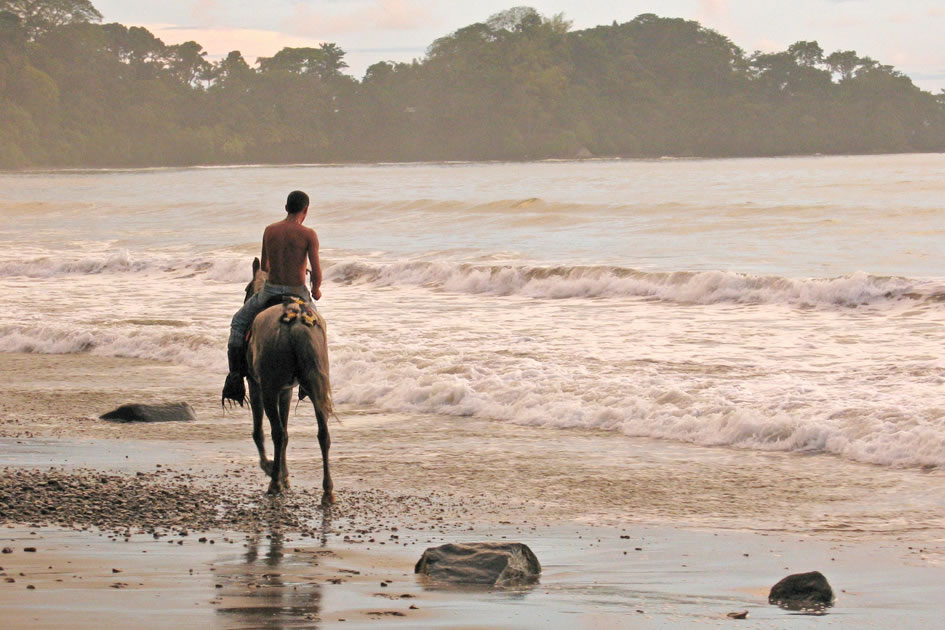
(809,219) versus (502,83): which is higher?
(502,83)

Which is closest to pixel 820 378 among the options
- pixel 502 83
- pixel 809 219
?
pixel 809 219

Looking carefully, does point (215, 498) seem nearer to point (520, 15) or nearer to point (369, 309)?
point (369, 309)

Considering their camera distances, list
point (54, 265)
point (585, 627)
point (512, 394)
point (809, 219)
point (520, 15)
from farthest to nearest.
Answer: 1. point (520, 15)
2. point (809, 219)
3. point (54, 265)
4. point (512, 394)
5. point (585, 627)

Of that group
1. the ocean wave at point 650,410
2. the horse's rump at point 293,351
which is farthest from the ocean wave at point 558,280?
the horse's rump at point 293,351

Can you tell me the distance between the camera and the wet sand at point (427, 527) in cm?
492

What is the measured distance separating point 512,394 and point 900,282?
28.3 feet

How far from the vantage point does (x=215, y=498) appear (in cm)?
709

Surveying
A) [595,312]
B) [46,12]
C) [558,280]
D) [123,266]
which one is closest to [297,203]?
[595,312]

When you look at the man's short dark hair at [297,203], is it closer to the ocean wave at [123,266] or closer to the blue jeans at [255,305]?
the blue jeans at [255,305]

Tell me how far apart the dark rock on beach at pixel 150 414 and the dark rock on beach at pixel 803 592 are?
6014 mm

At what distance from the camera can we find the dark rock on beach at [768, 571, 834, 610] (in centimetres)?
507

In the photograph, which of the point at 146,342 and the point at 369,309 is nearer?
the point at 146,342

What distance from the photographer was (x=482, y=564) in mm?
5430

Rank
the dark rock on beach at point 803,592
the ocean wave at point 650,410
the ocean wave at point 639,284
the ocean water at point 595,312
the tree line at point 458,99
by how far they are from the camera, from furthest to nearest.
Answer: the tree line at point 458,99, the ocean wave at point 639,284, the ocean water at point 595,312, the ocean wave at point 650,410, the dark rock on beach at point 803,592
